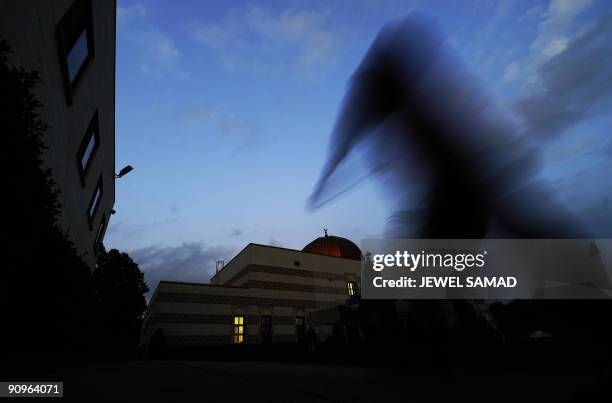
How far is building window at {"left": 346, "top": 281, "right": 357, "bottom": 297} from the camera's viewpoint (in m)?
30.1

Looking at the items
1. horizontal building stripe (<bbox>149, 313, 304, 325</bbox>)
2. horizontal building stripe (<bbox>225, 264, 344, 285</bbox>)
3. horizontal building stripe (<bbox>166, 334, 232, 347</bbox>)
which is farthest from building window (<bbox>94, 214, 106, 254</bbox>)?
horizontal building stripe (<bbox>225, 264, 344, 285</bbox>)

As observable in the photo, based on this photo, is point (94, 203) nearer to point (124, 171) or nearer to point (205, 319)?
point (124, 171)

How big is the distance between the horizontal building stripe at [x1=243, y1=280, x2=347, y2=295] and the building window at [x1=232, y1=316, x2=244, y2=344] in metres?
2.70

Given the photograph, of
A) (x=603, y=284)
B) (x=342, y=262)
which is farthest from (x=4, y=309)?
(x=342, y=262)

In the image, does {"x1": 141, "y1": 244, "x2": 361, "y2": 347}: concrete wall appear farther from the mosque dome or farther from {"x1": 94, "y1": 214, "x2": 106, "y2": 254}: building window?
{"x1": 94, "y1": 214, "x2": 106, "y2": 254}: building window

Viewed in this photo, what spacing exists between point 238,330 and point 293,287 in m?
5.85

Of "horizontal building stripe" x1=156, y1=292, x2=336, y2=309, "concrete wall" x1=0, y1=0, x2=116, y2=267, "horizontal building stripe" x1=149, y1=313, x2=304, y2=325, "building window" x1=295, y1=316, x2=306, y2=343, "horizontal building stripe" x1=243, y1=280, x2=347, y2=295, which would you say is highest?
A: "concrete wall" x1=0, y1=0, x2=116, y2=267

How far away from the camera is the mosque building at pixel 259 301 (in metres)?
21.6

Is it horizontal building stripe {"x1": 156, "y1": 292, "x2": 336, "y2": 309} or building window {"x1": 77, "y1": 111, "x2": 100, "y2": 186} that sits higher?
building window {"x1": 77, "y1": 111, "x2": 100, "y2": 186}

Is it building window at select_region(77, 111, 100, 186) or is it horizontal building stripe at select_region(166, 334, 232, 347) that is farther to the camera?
horizontal building stripe at select_region(166, 334, 232, 347)

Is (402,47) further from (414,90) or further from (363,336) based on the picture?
(363,336)

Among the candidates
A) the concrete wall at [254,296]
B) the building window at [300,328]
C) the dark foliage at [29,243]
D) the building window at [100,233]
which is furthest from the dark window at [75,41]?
the building window at [300,328]

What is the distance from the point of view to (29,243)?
383 centimetres

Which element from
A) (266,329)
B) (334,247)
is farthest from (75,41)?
(334,247)
